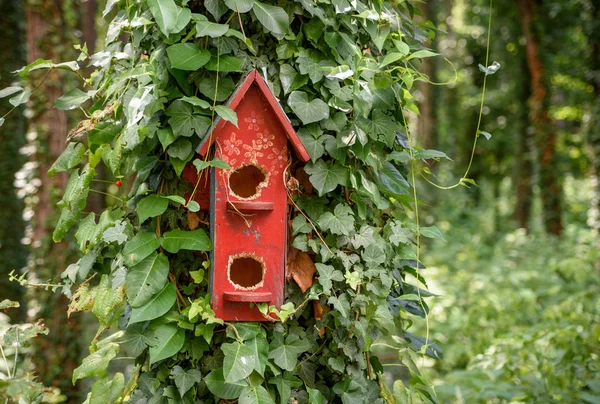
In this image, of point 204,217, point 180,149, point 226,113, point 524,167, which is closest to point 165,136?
point 180,149

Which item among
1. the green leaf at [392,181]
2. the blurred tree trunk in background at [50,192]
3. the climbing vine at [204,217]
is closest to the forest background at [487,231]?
the blurred tree trunk in background at [50,192]

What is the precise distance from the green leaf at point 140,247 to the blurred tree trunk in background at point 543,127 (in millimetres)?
10823

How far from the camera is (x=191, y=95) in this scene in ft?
6.43

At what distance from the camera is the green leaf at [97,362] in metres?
1.96

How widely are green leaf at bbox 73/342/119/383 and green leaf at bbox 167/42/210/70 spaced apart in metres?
0.94

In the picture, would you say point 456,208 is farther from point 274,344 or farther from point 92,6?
point 274,344

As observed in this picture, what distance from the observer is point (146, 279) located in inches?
74.8

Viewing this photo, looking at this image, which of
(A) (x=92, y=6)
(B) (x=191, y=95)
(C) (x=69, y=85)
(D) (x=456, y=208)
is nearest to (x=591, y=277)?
(C) (x=69, y=85)

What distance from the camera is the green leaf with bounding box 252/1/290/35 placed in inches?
74.5

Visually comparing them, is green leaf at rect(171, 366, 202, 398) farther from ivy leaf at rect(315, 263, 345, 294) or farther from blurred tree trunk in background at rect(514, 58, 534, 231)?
blurred tree trunk in background at rect(514, 58, 534, 231)

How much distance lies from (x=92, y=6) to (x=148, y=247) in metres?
7.34

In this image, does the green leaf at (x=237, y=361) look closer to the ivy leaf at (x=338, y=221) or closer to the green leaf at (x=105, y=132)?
the ivy leaf at (x=338, y=221)

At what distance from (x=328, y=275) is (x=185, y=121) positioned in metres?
0.67

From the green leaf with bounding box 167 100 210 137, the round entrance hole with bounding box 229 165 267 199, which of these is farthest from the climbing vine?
the round entrance hole with bounding box 229 165 267 199
